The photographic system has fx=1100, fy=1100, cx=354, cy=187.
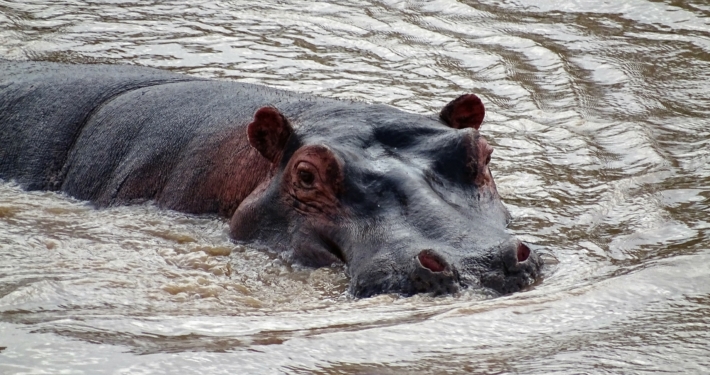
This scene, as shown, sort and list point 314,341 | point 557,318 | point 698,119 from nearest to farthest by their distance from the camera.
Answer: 1. point 314,341
2. point 557,318
3. point 698,119

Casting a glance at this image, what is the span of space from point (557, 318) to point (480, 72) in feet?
18.2

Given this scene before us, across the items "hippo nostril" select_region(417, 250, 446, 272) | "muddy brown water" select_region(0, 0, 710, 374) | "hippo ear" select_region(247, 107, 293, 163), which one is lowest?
"muddy brown water" select_region(0, 0, 710, 374)

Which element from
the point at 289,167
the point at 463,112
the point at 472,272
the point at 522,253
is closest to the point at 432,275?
the point at 472,272

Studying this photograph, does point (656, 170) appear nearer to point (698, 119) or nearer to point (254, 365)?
point (698, 119)

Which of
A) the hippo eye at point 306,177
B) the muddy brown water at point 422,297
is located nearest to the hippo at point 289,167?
the hippo eye at point 306,177

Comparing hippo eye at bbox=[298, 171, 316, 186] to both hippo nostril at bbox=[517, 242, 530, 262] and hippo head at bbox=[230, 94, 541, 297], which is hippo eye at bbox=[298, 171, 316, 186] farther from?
hippo nostril at bbox=[517, 242, 530, 262]

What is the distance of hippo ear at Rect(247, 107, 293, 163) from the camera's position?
5438 mm

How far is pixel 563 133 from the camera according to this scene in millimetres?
7754

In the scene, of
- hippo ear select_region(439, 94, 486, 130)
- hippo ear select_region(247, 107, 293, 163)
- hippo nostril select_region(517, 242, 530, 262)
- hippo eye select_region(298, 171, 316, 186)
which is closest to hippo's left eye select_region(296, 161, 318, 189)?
hippo eye select_region(298, 171, 316, 186)

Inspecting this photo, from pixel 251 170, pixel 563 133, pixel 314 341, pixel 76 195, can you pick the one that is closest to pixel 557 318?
pixel 314 341

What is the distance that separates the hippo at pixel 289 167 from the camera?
14.7 feet

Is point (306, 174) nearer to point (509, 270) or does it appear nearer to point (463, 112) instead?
point (463, 112)

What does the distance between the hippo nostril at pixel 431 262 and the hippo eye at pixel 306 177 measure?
40.0 inches

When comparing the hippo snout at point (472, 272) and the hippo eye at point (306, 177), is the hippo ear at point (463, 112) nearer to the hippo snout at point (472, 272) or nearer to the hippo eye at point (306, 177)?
the hippo eye at point (306, 177)
